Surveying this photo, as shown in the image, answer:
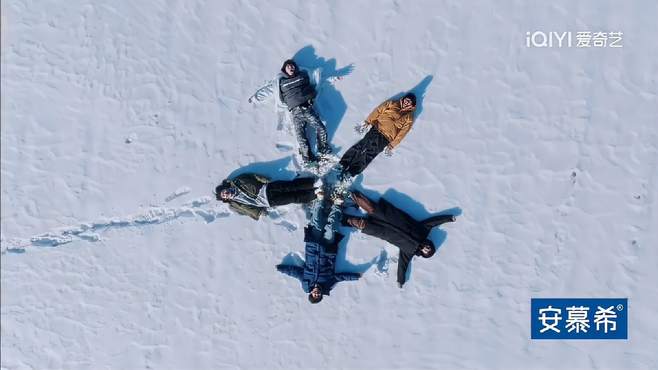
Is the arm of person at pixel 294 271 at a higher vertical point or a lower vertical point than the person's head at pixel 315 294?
higher

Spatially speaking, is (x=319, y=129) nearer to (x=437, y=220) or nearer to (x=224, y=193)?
(x=224, y=193)

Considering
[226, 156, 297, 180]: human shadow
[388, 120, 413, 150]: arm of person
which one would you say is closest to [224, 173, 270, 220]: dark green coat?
[226, 156, 297, 180]: human shadow

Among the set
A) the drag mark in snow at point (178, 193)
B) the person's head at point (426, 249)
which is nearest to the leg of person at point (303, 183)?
the drag mark in snow at point (178, 193)

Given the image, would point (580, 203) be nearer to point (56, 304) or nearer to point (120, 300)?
point (120, 300)

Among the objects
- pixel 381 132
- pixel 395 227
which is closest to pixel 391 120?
pixel 381 132

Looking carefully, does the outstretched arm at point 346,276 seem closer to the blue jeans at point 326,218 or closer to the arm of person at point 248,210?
the blue jeans at point 326,218

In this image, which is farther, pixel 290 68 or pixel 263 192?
pixel 263 192
